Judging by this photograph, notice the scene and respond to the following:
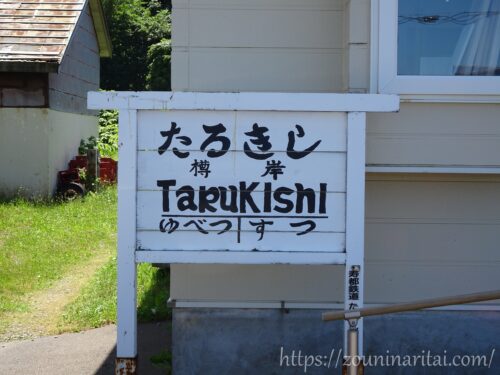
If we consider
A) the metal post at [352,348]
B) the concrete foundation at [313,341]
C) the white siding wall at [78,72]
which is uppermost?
the white siding wall at [78,72]

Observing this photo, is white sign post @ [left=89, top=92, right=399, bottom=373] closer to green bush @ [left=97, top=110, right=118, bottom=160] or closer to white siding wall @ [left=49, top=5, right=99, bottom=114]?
white siding wall @ [left=49, top=5, right=99, bottom=114]

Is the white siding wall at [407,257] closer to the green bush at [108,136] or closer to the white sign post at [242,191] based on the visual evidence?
the white sign post at [242,191]

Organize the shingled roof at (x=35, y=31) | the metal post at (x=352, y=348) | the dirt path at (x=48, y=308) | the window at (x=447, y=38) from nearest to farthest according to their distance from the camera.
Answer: the metal post at (x=352, y=348) < the window at (x=447, y=38) < the dirt path at (x=48, y=308) < the shingled roof at (x=35, y=31)

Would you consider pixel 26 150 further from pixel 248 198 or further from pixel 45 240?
pixel 248 198

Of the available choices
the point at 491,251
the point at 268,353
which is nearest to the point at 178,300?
the point at 268,353

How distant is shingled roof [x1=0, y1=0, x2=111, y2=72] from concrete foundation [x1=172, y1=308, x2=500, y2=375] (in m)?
9.30

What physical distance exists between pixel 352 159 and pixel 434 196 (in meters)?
1.27

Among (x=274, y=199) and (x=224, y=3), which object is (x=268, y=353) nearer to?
(x=274, y=199)

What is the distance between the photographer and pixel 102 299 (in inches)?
318

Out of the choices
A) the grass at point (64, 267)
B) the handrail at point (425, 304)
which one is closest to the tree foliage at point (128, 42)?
the grass at point (64, 267)

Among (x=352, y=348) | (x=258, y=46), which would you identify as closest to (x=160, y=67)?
(x=258, y=46)

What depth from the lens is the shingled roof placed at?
534 inches

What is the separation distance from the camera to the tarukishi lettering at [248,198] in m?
4.38

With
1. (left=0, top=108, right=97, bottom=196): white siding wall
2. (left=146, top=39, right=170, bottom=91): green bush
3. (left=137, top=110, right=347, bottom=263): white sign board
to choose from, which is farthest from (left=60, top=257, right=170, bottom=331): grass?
(left=146, top=39, right=170, bottom=91): green bush
